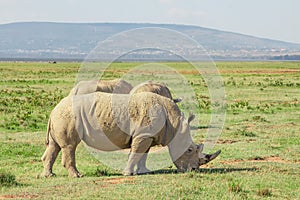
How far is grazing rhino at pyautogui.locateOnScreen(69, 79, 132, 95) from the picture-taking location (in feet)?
69.4

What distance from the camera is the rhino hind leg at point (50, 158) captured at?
14180mm

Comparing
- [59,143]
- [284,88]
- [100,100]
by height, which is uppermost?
[100,100]

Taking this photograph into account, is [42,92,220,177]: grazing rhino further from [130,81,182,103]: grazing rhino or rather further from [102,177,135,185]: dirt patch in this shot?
[130,81,182,103]: grazing rhino

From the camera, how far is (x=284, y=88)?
2090 inches

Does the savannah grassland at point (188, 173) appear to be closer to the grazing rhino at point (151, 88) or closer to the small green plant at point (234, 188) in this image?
the small green plant at point (234, 188)

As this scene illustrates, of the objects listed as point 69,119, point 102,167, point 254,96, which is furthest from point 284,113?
point 69,119

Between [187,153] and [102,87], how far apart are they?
24.9ft

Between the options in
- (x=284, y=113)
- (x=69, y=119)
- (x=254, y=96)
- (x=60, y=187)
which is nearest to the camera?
(x=60, y=187)

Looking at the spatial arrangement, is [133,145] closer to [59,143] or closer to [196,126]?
[59,143]

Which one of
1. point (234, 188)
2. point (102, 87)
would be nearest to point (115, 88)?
point (102, 87)

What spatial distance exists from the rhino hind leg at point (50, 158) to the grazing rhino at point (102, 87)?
6644 mm

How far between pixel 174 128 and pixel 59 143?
9.59ft

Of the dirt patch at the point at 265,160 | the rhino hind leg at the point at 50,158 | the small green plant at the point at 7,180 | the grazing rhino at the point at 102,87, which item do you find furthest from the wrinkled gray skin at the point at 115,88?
the small green plant at the point at 7,180

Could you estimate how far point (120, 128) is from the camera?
14234 millimetres
